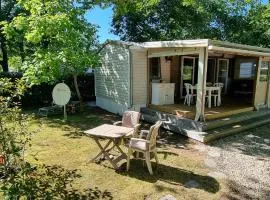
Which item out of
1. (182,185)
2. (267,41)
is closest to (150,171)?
(182,185)

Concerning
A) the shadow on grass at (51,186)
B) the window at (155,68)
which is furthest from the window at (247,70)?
the shadow on grass at (51,186)

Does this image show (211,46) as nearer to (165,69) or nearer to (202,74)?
(202,74)

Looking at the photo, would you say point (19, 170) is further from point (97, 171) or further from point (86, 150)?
point (86, 150)

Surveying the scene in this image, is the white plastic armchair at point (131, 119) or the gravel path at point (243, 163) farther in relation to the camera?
the white plastic armchair at point (131, 119)

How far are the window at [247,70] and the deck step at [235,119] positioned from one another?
3.91 meters

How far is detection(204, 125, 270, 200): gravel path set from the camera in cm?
519

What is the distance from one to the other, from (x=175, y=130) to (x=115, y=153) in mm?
2868

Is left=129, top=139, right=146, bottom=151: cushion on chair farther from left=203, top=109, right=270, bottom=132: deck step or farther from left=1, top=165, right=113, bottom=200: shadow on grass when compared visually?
left=203, top=109, right=270, bottom=132: deck step

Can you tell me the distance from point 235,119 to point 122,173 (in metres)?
5.71

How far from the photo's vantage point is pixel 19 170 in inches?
166

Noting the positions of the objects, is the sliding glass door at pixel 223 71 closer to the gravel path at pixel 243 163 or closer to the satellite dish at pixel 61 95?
the gravel path at pixel 243 163

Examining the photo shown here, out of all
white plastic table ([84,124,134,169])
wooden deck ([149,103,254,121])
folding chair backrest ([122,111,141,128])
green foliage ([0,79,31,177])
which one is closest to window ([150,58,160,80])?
wooden deck ([149,103,254,121])

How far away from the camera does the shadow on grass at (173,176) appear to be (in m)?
5.29

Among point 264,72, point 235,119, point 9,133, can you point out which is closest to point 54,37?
point 9,133
